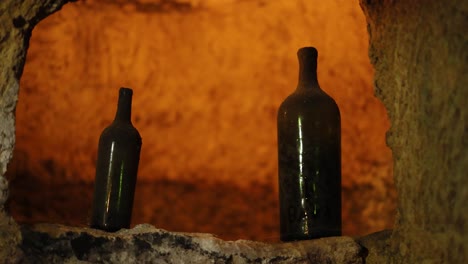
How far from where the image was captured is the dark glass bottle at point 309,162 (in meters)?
1.27

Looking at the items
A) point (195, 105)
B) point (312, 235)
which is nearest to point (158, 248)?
point (312, 235)

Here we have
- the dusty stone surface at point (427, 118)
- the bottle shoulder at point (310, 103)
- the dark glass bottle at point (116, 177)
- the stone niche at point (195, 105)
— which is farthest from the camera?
the stone niche at point (195, 105)

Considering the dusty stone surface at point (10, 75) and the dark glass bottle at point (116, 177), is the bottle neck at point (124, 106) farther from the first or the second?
the dusty stone surface at point (10, 75)

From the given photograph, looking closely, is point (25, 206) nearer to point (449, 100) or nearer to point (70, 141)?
point (70, 141)

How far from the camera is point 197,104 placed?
181 cm

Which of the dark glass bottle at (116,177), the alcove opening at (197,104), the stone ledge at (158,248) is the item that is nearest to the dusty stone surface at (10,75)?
the stone ledge at (158,248)

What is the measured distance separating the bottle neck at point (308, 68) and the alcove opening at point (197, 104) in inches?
15.6

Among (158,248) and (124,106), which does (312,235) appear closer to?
(158,248)

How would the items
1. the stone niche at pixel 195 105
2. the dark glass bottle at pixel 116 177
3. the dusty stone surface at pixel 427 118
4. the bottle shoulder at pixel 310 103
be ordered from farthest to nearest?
the stone niche at pixel 195 105 → the bottle shoulder at pixel 310 103 → the dark glass bottle at pixel 116 177 → the dusty stone surface at pixel 427 118

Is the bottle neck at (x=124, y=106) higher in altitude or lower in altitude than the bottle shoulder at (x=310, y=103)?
lower

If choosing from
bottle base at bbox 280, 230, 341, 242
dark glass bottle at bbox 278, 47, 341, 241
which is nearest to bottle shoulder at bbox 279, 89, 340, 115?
dark glass bottle at bbox 278, 47, 341, 241

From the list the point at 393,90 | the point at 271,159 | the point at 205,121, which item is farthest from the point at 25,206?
the point at 393,90

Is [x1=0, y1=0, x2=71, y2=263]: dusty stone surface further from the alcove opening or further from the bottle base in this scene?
the alcove opening

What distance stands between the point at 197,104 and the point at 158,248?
0.80 m
